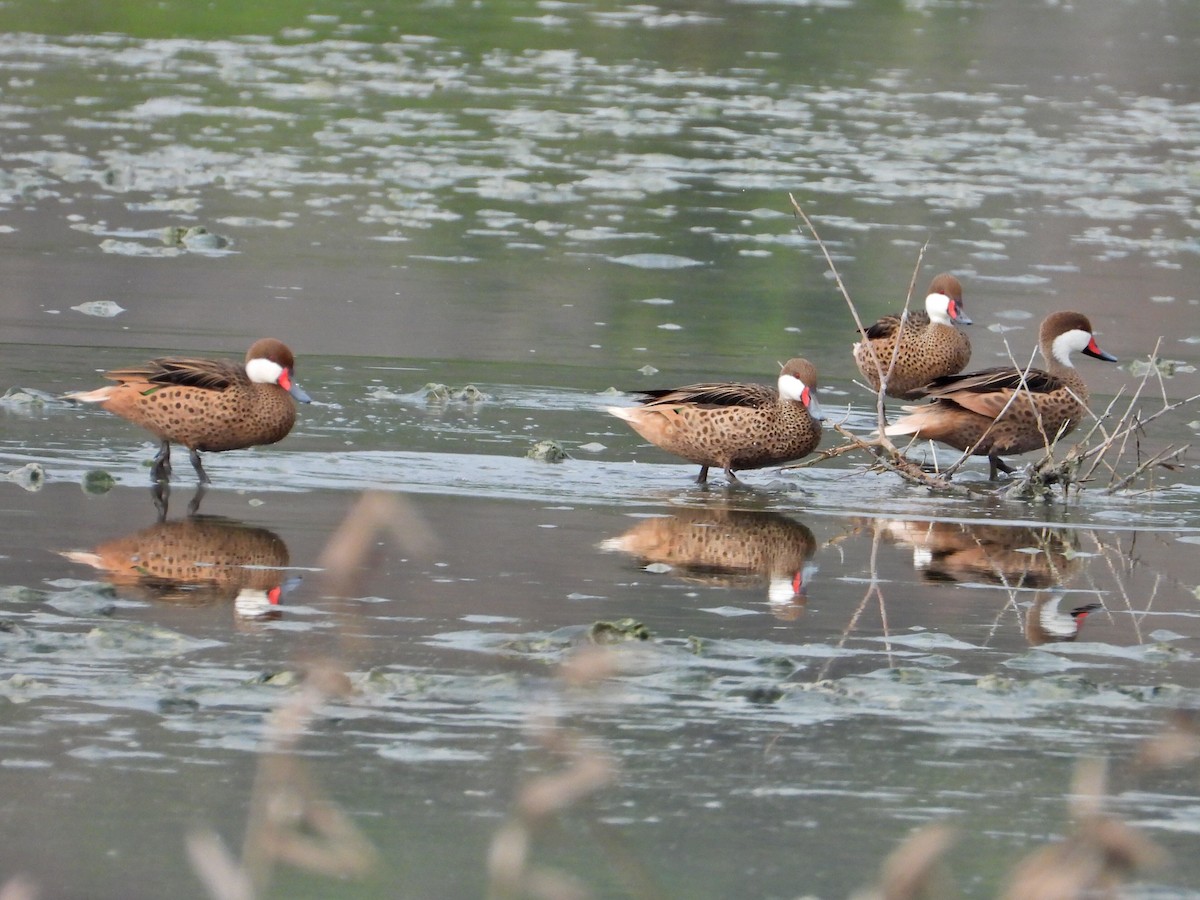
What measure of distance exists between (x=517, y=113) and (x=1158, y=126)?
7.66 m

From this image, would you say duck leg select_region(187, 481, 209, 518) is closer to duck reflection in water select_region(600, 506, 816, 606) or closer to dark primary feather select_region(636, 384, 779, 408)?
duck reflection in water select_region(600, 506, 816, 606)

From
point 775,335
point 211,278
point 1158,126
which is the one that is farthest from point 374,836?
point 1158,126

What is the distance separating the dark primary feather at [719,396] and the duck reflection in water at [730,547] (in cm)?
76

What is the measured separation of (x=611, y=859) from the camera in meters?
4.86

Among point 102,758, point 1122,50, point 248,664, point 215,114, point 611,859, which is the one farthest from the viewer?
point 1122,50

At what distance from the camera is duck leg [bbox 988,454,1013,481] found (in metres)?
10.1

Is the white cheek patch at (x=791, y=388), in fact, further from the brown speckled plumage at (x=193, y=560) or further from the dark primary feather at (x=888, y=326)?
the brown speckled plumage at (x=193, y=560)

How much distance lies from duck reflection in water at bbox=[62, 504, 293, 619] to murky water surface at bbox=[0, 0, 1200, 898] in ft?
0.10

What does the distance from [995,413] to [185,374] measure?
151 inches

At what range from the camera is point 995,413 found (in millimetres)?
9969

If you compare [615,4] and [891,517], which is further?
[615,4]

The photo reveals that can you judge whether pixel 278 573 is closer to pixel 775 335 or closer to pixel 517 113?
pixel 775 335

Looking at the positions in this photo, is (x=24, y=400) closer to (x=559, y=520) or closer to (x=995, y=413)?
(x=559, y=520)

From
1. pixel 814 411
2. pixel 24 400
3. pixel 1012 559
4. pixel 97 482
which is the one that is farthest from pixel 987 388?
pixel 24 400
